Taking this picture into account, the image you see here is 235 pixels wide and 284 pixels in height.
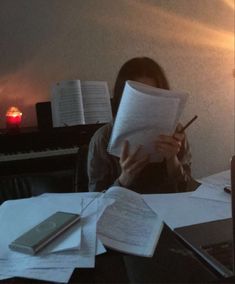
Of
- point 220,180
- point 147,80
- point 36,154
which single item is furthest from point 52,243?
point 36,154

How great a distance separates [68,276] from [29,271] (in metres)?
0.07

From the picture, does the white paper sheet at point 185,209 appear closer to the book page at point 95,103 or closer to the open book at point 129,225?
the open book at point 129,225

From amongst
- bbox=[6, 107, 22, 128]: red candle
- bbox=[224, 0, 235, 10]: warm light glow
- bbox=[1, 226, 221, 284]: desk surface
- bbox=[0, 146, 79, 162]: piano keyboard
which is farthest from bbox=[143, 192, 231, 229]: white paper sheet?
bbox=[224, 0, 235, 10]: warm light glow

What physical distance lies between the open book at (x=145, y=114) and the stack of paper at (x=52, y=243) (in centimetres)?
26

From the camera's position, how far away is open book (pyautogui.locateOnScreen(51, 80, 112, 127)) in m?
2.35

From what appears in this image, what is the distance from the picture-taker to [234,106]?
10.4ft

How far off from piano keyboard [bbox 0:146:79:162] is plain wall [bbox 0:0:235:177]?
0.43 m

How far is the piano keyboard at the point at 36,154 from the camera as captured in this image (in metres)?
2.14

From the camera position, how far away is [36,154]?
219 centimetres

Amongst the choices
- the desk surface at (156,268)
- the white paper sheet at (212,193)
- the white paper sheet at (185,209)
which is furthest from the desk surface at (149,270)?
the white paper sheet at (212,193)

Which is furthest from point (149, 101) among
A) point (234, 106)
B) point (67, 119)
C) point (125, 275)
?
point (234, 106)

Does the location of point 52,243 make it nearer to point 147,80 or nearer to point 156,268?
point 156,268

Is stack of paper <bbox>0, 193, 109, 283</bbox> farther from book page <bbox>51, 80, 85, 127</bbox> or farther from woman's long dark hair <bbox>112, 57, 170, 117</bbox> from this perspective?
book page <bbox>51, 80, 85, 127</bbox>

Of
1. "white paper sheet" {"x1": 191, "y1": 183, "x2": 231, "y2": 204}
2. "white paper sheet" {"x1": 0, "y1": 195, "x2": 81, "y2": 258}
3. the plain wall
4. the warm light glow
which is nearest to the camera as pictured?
"white paper sheet" {"x1": 0, "y1": 195, "x2": 81, "y2": 258}
